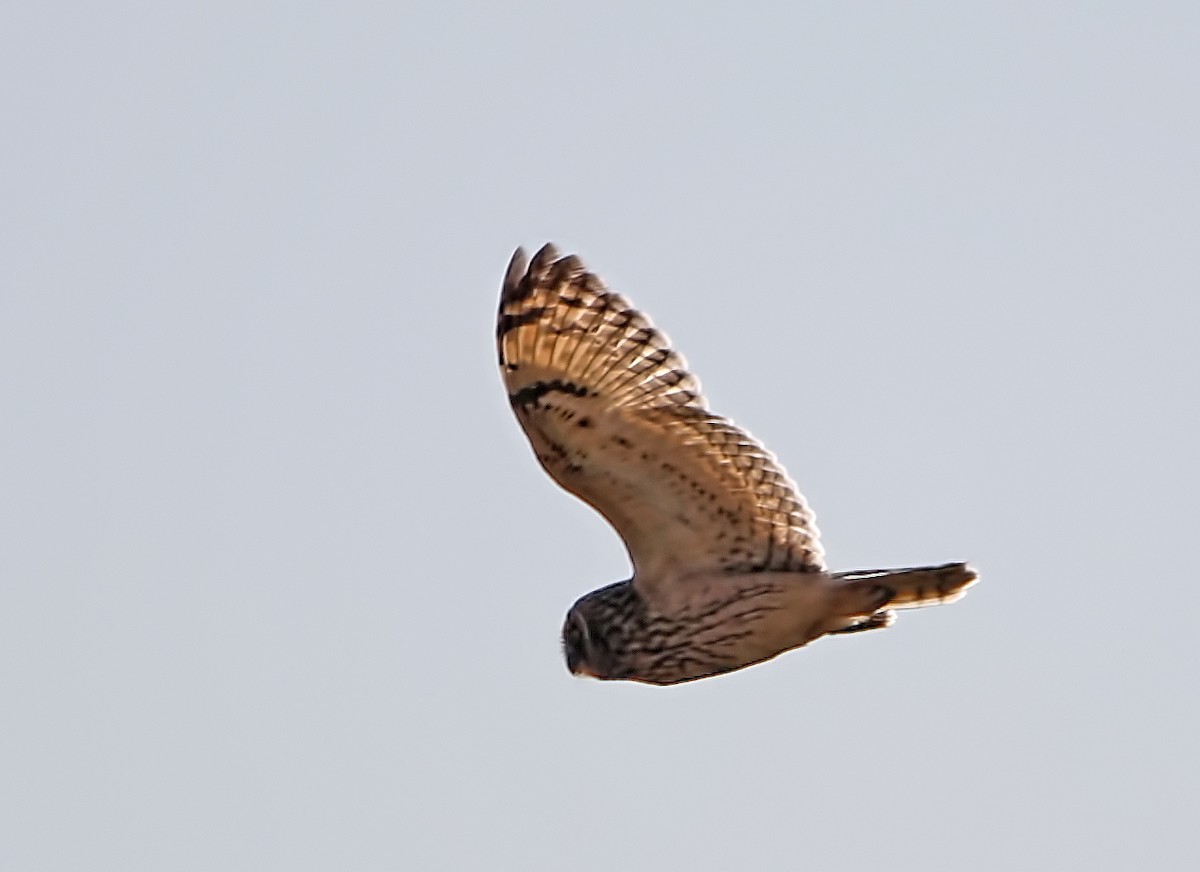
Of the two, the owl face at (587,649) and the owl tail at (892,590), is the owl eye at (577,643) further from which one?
the owl tail at (892,590)

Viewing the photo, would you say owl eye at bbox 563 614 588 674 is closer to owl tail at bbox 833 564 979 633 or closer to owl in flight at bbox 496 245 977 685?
owl in flight at bbox 496 245 977 685

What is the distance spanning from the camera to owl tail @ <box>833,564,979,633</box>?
19.9 m

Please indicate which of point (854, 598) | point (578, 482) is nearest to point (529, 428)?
point (578, 482)

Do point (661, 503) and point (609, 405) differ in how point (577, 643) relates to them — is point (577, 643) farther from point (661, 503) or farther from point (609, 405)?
point (609, 405)

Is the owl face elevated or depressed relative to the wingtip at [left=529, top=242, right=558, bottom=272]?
depressed

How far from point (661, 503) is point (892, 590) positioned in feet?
3.68

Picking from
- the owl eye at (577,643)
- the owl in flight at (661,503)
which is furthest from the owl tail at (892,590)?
the owl eye at (577,643)

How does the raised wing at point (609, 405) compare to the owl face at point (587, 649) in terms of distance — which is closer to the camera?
the raised wing at point (609, 405)

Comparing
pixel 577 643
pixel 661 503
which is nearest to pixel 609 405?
pixel 661 503

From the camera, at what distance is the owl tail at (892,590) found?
784 inches

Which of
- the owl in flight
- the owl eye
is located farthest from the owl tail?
the owl eye

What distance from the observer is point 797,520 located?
20.1 metres

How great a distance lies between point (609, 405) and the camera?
774 inches

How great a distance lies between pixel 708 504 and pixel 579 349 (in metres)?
0.94
